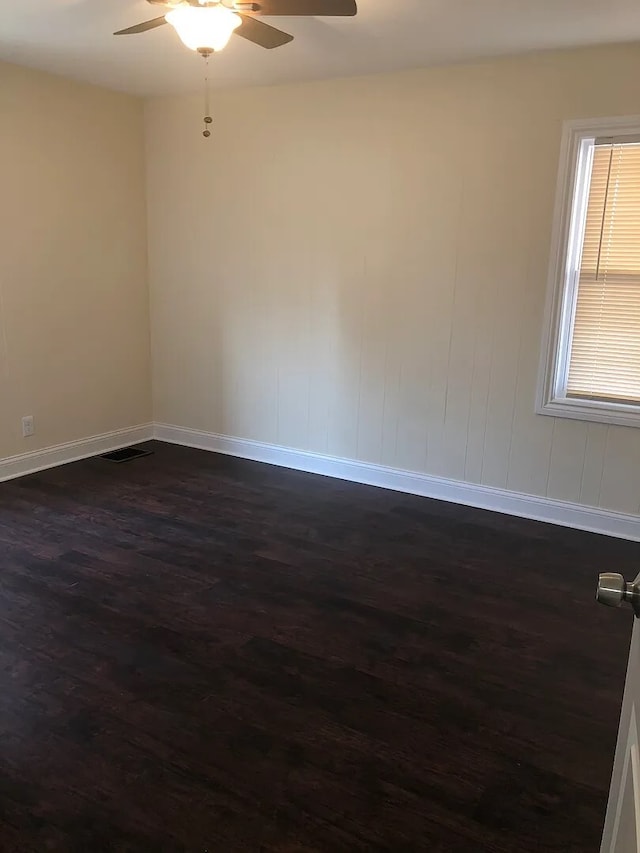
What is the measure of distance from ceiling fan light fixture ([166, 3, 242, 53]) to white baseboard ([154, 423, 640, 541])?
259 centimetres

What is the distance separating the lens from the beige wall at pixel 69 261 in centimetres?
403

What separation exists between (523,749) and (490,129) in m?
2.97

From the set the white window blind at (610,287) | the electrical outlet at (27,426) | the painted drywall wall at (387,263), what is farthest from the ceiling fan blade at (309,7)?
the electrical outlet at (27,426)

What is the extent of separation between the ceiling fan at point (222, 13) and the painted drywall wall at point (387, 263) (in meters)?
1.45

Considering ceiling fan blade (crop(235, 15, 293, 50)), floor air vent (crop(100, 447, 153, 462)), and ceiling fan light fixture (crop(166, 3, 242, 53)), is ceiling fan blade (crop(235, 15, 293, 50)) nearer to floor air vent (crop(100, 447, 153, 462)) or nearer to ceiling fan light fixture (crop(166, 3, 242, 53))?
ceiling fan light fixture (crop(166, 3, 242, 53))

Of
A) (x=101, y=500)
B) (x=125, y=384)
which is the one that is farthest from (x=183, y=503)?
(x=125, y=384)

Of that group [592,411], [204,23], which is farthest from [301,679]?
[204,23]

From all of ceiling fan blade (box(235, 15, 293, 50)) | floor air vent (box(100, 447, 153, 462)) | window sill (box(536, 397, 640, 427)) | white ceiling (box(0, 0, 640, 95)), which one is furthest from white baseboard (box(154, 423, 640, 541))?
ceiling fan blade (box(235, 15, 293, 50))

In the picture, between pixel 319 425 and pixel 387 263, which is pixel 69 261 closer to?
pixel 319 425

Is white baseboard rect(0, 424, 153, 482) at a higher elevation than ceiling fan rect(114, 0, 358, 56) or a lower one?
lower

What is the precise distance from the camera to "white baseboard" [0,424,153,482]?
14.0 ft

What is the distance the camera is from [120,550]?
328cm

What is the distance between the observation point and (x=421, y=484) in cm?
415

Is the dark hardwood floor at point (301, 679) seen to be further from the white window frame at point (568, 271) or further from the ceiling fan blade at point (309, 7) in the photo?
the ceiling fan blade at point (309, 7)
